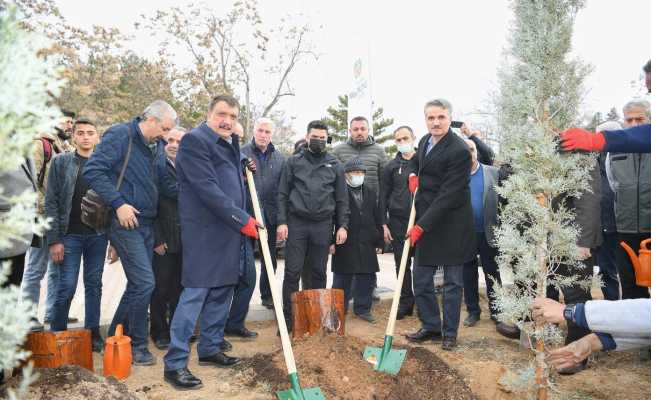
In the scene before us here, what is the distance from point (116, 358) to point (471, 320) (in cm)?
365

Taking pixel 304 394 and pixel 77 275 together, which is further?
pixel 77 275

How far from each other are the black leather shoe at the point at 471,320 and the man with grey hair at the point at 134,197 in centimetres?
327

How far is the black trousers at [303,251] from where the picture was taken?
17.1 ft

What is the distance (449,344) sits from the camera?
4.61 meters

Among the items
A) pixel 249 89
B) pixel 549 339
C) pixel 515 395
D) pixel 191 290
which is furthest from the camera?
pixel 249 89

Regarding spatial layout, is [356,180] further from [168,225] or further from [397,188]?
[168,225]

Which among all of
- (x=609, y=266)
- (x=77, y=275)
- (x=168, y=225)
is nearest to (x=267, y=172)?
(x=168, y=225)

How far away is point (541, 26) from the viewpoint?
3367mm

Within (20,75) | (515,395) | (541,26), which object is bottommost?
(515,395)

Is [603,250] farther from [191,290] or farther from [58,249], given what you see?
[58,249]

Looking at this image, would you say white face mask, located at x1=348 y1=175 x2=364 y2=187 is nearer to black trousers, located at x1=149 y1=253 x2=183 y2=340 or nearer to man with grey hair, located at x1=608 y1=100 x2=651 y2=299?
black trousers, located at x1=149 y1=253 x2=183 y2=340

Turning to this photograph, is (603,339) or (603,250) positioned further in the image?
(603,250)

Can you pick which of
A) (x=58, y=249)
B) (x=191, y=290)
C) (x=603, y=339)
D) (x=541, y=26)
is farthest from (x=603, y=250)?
(x=58, y=249)

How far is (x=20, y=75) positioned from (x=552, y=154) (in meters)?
3.02
